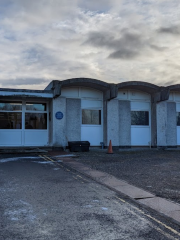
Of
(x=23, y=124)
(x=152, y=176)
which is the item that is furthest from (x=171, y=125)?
(x=152, y=176)

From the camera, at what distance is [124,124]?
61.1 ft

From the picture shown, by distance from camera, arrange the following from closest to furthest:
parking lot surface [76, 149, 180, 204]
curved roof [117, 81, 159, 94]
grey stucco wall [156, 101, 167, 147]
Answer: parking lot surface [76, 149, 180, 204] → curved roof [117, 81, 159, 94] → grey stucco wall [156, 101, 167, 147]

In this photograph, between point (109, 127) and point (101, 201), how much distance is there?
39.5 ft

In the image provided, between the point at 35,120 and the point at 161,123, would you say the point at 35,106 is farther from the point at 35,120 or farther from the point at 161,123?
the point at 161,123

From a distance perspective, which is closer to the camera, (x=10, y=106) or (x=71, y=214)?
(x=71, y=214)

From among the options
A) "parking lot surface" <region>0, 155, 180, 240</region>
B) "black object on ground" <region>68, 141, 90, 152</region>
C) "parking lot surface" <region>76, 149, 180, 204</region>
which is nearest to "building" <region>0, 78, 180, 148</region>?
"black object on ground" <region>68, 141, 90, 152</region>

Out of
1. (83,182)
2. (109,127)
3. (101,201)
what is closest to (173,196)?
(101,201)

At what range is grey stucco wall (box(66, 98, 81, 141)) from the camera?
17.3 m

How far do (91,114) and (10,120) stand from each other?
5.32 meters

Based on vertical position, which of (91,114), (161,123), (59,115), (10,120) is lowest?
(161,123)

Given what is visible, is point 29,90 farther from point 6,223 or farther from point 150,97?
point 6,223

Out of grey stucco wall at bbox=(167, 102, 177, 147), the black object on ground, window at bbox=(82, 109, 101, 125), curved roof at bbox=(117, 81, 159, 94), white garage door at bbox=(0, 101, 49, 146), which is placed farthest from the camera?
grey stucco wall at bbox=(167, 102, 177, 147)

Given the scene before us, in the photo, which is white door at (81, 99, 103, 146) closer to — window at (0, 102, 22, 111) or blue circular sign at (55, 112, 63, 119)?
blue circular sign at (55, 112, 63, 119)

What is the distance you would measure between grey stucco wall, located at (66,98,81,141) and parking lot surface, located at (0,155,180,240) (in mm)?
9537
